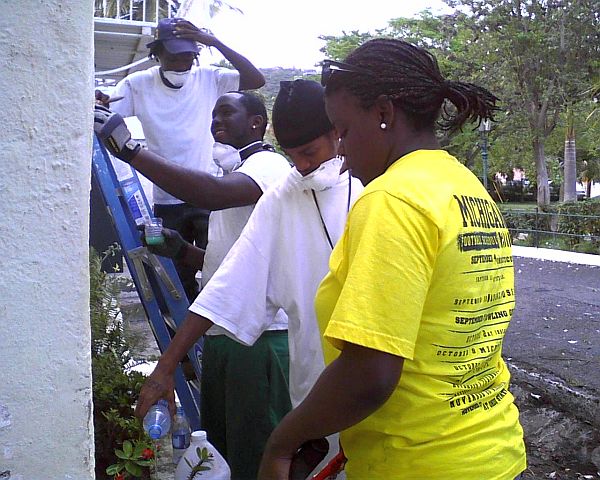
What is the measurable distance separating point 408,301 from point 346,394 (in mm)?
227

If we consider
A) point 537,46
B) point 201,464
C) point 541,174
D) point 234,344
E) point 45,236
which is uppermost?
point 537,46

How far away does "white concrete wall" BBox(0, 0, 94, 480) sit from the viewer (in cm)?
157

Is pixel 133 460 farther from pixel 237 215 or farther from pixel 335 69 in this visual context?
pixel 335 69

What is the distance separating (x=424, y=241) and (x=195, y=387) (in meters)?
2.34

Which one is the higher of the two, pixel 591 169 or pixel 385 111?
pixel 385 111

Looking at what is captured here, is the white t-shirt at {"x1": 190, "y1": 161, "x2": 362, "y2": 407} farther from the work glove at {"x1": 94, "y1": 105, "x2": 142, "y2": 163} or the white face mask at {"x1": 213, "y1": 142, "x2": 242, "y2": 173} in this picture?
the white face mask at {"x1": 213, "y1": 142, "x2": 242, "y2": 173}

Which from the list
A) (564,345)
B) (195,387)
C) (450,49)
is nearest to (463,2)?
(450,49)

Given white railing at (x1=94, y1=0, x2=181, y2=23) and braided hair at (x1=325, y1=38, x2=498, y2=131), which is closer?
braided hair at (x1=325, y1=38, x2=498, y2=131)

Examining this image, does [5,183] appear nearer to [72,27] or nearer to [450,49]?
[72,27]

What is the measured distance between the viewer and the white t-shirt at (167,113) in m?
3.71

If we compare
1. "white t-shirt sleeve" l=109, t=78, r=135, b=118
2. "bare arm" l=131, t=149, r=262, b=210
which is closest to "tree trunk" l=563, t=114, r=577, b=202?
"white t-shirt sleeve" l=109, t=78, r=135, b=118

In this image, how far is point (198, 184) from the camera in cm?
257

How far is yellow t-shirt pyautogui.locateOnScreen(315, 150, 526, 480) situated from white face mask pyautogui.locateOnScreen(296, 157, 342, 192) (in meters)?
0.76

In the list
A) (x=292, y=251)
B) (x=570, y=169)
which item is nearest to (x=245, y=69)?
(x=292, y=251)
